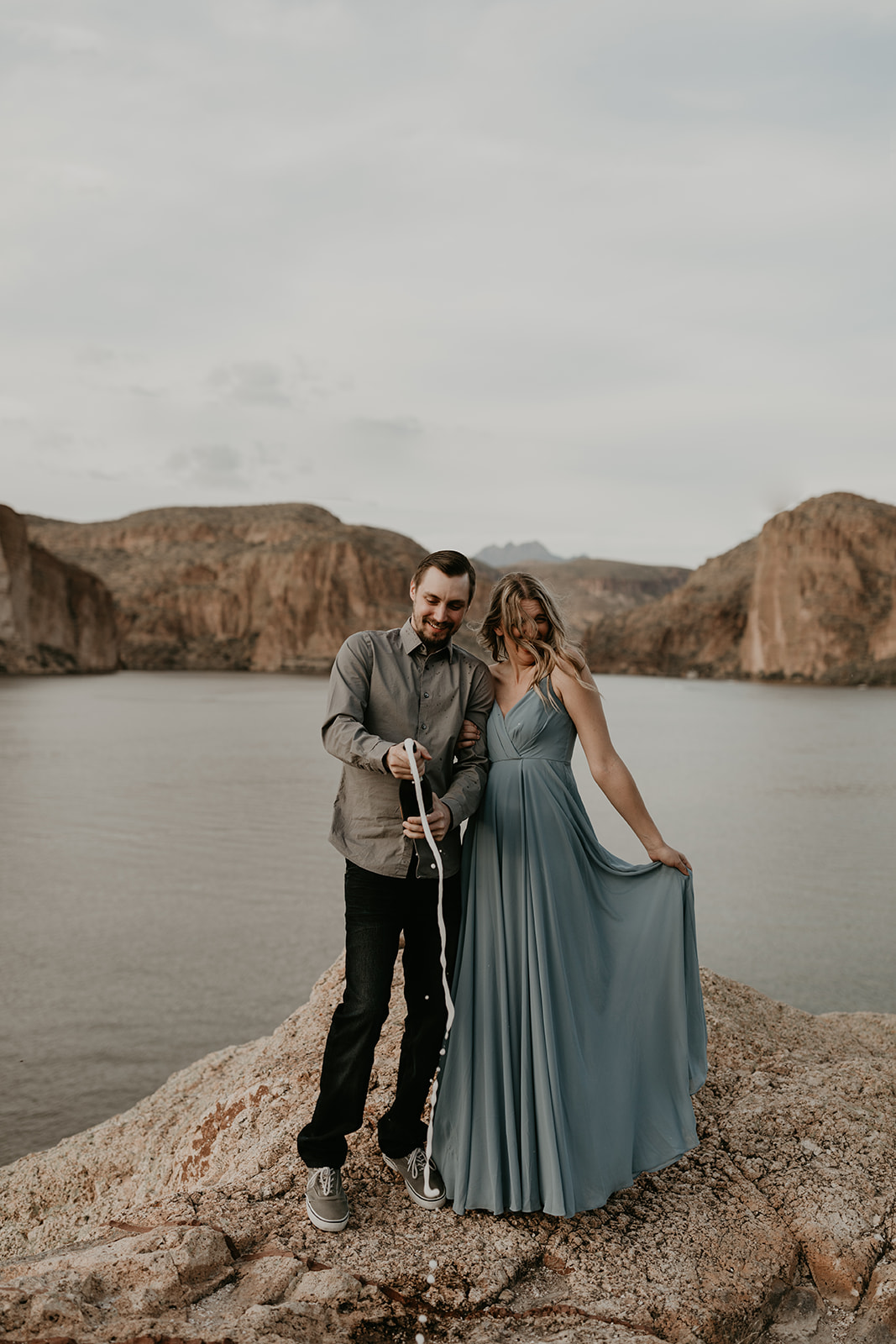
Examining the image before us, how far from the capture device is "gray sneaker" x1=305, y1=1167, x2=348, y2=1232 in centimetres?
272

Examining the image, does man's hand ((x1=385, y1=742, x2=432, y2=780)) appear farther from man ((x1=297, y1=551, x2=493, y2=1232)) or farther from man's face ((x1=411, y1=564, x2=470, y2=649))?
man's face ((x1=411, y1=564, x2=470, y2=649))

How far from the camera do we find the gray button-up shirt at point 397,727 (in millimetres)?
2869

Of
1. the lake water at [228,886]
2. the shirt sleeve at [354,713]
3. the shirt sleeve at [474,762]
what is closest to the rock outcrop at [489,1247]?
the shirt sleeve at [474,762]

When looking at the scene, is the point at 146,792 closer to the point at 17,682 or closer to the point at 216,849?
the point at 216,849

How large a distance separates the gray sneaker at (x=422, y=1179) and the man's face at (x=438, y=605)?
1568mm

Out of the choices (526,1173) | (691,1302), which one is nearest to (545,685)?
(526,1173)

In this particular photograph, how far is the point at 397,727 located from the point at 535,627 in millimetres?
543

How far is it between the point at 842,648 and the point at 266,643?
167ft

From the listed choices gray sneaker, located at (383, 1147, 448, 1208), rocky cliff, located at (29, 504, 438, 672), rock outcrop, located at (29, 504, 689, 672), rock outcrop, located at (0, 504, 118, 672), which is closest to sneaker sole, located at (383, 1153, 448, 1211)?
gray sneaker, located at (383, 1147, 448, 1208)

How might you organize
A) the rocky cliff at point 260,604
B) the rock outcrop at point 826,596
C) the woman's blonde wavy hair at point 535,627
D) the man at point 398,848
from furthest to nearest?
1. the rocky cliff at point 260,604
2. the rock outcrop at point 826,596
3. the woman's blonde wavy hair at point 535,627
4. the man at point 398,848

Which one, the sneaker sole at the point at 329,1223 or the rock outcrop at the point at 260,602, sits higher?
the rock outcrop at the point at 260,602

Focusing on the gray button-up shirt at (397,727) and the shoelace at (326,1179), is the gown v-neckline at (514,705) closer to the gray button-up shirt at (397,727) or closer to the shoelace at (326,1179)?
the gray button-up shirt at (397,727)

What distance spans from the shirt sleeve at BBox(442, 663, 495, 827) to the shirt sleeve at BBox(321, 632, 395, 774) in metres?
0.24

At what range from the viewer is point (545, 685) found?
3092mm
